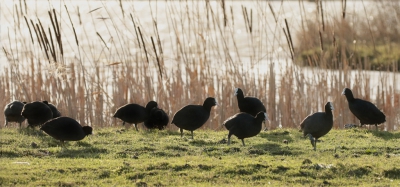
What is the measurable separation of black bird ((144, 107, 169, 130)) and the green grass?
80cm

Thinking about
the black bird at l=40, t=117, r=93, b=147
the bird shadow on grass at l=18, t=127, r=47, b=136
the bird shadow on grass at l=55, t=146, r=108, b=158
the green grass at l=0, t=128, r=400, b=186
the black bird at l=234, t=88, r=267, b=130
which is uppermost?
the black bird at l=234, t=88, r=267, b=130

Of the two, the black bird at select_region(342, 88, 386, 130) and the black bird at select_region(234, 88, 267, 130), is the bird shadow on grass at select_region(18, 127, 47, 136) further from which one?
the black bird at select_region(342, 88, 386, 130)

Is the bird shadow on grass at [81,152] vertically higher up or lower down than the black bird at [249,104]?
lower down

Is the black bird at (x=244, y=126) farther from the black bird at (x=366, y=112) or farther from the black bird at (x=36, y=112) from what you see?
the black bird at (x=36, y=112)

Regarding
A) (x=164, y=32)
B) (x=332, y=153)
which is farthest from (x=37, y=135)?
(x=164, y=32)

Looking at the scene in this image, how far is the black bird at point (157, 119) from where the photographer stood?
15.1 meters

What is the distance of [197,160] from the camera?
11.2m

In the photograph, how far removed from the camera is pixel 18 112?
14617 mm

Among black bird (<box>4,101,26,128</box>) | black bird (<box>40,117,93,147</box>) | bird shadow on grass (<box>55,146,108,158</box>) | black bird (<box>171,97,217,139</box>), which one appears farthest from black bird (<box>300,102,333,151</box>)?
black bird (<box>4,101,26,128</box>)

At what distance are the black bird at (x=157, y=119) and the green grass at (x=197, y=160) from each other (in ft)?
2.62

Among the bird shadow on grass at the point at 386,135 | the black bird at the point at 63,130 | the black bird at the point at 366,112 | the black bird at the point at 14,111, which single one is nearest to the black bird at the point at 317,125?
the bird shadow on grass at the point at 386,135

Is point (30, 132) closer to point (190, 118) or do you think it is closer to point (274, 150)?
point (190, 118)

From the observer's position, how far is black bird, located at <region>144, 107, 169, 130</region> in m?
15.1

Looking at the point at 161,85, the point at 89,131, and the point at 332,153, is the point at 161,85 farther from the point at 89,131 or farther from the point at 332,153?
the point at 332,153
